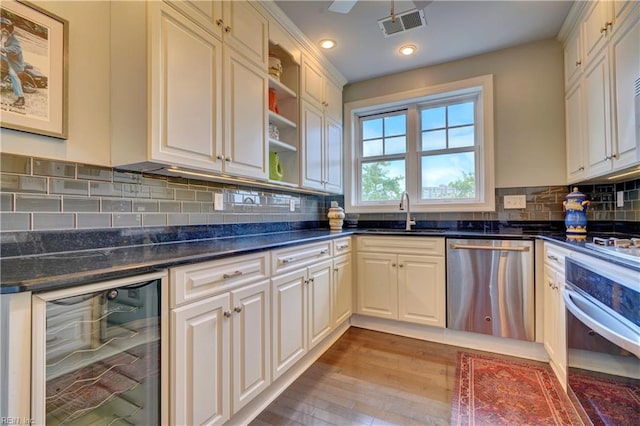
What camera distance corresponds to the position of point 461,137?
9.92ft

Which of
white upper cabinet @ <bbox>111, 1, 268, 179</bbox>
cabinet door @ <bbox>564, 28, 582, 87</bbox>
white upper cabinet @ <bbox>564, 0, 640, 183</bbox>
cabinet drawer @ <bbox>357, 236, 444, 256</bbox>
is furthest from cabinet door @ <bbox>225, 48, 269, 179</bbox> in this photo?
cabinet door @ <bbox>564, 28, 582, 87</bbox>

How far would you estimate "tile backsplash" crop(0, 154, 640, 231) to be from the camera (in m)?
1.17

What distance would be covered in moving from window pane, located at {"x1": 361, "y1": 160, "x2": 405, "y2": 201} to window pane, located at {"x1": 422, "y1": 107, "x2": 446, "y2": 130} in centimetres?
46

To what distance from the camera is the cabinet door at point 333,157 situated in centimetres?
292

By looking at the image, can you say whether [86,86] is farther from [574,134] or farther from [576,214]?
[574,134]

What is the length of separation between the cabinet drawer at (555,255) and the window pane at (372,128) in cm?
199

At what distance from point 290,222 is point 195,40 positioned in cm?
164

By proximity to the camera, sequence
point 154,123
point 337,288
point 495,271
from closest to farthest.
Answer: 1. point 154,123
2. point 495,271
3. point 337,288

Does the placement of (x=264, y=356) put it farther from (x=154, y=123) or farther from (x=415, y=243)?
(x=415, y=243)

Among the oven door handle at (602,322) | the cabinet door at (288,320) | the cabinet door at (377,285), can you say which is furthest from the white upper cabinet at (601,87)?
the cabinet door at (288,320)

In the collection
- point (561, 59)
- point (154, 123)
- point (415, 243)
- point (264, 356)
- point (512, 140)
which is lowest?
point (264, 356)

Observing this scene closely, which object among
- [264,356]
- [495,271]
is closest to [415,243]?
[495,271]

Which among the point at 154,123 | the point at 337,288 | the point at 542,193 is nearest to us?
the point at 154,123

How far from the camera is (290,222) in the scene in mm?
Result: 2793
